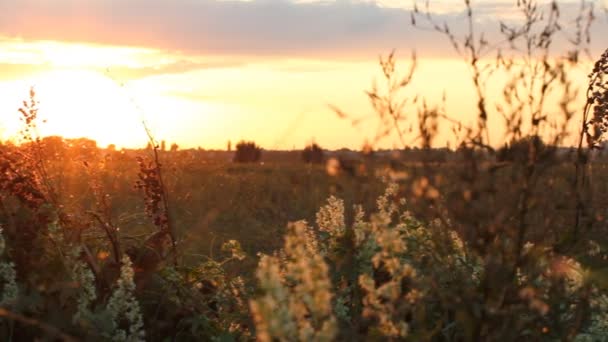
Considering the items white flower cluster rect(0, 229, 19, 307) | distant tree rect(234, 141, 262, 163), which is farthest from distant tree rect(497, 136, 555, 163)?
distant tree rect(234, 141, 262, 163)

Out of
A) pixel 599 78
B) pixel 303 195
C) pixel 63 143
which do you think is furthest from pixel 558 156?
pixel 303 195

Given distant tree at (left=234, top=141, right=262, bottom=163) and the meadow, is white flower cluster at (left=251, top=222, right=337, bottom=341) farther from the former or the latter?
distant tree at (left=234, top=141, right=262, bottom=163)

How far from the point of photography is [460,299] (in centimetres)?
277

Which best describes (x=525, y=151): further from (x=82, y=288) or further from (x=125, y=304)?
(x=82, y=288)

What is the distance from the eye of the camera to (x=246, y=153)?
32.2m

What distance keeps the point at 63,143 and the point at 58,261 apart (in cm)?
332

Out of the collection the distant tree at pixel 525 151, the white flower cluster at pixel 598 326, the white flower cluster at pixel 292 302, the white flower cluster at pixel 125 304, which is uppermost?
the distant tree at pixel 525 151

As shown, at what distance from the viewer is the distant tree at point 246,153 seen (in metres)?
32.1

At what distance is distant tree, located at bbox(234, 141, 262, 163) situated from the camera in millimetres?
32125

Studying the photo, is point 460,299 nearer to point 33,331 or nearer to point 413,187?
point 413,187

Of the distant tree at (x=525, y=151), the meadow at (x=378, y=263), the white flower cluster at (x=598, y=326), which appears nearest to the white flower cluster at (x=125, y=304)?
the meadow at (x=378, y=263)

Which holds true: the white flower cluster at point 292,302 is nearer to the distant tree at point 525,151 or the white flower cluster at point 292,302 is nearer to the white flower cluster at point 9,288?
the distant tree at point 525,151

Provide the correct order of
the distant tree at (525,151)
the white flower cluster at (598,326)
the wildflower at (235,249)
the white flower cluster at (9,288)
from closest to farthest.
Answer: the distant tree at (525,151) → the white flower cluster at (9,288) → the white flower cluster at (598,326) → the wildflower at (235,249)

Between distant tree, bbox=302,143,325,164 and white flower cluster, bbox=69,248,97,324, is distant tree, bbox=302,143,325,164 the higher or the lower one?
the higher one
